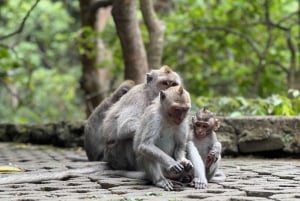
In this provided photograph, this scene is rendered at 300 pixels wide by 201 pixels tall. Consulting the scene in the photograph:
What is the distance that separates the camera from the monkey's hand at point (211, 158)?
5480 mm

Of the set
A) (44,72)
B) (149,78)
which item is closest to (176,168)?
(149,78)

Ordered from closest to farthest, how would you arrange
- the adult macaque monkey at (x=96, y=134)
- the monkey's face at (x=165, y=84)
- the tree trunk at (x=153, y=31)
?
the monkey's face at (x=165, y=84) → the adult macaque monkey at (x=96, y=134) → the tree trunk at (x=153, y=31)

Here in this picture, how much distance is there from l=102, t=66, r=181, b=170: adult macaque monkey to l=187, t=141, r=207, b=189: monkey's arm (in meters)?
0.76

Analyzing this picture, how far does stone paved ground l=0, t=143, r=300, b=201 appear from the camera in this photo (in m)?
4.66

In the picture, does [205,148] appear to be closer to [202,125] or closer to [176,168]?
[202,125]

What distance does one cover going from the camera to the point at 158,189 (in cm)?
520

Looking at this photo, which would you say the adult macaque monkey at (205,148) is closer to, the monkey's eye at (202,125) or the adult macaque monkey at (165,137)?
the monkey's eye at (202,125)

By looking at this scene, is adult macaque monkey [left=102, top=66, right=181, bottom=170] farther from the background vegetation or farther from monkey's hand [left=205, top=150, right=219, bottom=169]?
the background vegetation

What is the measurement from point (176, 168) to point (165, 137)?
0.47m

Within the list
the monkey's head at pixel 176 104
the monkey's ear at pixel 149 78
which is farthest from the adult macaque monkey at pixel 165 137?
the monkey's ear at pixel 149 78

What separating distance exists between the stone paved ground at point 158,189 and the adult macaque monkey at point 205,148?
0.15m

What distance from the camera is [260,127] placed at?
7.96 meters

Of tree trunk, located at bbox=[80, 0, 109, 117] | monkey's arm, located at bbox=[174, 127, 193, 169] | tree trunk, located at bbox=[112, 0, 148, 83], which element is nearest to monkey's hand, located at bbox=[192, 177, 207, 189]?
monkey's arm, located at bbox=[174, 127, 193, 169]

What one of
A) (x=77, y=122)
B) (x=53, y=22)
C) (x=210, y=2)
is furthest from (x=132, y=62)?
(x=53, y=22)
